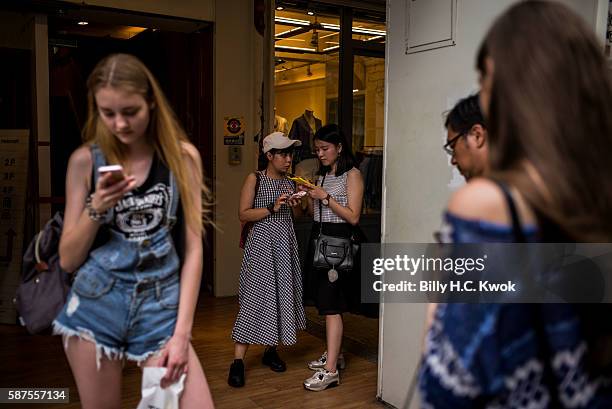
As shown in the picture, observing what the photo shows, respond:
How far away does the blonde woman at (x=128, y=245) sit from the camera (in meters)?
1.59

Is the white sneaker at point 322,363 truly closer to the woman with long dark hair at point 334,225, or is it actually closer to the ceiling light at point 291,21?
the woman with long dark hair at point 334,225

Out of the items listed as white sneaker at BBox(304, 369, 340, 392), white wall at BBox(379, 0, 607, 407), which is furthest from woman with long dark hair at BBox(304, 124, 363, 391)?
white wall at BBox(379, 0, 607, 407)

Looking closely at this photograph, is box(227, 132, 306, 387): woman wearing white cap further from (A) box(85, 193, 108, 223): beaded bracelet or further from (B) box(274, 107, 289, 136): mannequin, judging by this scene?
(B) box(274, 107, 289, 136): mannequin

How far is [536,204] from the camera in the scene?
89 centimetres

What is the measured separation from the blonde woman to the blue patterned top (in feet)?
3.08

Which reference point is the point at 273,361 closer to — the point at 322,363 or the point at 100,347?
the point at 322,363

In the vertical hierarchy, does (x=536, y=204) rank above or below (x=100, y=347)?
above

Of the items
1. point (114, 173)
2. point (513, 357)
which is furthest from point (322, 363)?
point (513, 357)

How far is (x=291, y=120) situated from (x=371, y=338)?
8.15ft

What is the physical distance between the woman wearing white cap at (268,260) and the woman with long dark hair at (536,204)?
108 inches

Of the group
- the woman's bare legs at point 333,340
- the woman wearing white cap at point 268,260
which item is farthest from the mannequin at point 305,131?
the woman's bare legs at point 333,340

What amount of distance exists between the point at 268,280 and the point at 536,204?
2956 mm

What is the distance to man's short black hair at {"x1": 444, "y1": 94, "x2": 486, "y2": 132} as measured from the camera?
5.81 ft

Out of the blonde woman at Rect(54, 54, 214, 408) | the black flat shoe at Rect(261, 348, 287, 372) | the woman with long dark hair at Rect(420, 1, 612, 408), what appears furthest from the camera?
the black flat shoe at Rect(261, 348, 287, 372)
